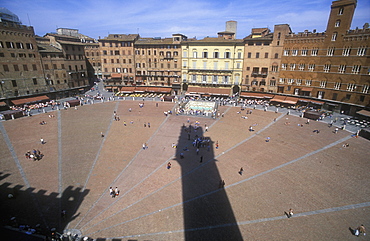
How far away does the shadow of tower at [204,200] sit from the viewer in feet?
54.5

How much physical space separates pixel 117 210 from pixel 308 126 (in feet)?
124

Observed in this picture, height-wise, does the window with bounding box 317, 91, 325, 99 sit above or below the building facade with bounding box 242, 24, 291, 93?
below

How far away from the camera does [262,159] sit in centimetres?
2844

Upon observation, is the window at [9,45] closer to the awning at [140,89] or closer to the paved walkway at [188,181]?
the paved walkway at [188,181]

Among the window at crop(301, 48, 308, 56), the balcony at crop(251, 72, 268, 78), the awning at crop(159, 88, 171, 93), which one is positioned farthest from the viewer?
the awning at crop(159, 88, 171, 93)

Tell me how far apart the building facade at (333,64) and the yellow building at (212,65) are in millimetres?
12657

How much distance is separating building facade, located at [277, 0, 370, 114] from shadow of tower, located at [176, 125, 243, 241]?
35.3 m

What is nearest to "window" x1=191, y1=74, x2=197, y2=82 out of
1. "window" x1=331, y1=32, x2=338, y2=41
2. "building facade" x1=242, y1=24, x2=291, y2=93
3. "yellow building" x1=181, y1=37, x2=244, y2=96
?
"yellow building" x1=181, y1=37, x2=244, y2=96

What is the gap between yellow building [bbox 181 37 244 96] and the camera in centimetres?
5919

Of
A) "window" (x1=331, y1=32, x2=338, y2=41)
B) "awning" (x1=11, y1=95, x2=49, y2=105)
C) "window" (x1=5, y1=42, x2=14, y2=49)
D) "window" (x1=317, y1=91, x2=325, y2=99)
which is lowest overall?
"awning" (x1=11, y1=95, x2=49, y2=105)

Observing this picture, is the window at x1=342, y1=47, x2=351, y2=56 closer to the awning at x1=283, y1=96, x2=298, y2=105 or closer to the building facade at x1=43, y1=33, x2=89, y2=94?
the awning at x1=283, y1=96, x2=298, y2=105

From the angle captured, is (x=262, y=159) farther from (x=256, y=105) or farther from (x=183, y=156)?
(x=256, y=105)

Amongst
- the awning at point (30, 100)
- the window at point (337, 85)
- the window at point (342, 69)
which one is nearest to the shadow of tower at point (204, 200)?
the window at point (337, 85)

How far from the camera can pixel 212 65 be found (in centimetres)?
6184
